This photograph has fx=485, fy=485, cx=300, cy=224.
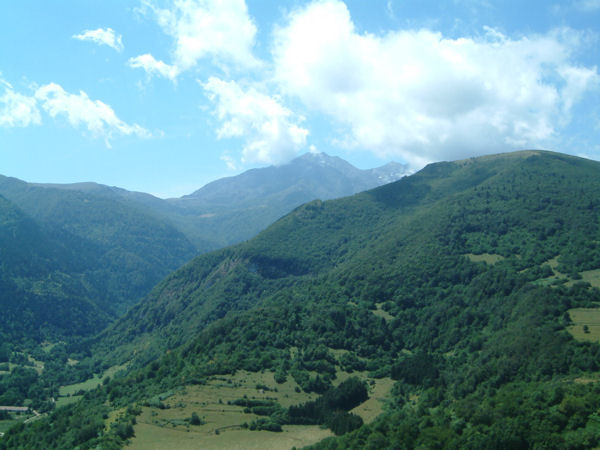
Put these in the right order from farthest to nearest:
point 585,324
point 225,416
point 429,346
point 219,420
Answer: point 429,346 < point 585,324 < point 225,416 < point 219,420

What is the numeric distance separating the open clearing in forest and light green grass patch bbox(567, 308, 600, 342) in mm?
35833

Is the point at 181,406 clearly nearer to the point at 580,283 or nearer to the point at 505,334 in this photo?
the point at 505,334

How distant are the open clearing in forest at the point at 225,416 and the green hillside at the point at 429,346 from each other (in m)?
0.65

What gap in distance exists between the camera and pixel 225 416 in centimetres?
7794

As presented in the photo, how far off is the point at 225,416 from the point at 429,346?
60750 mm

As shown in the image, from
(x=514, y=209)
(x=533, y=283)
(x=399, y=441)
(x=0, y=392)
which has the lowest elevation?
(x=0, y=392)

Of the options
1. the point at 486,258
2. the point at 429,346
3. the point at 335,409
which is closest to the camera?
the point at 335,409

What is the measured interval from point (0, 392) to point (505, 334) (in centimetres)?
14729

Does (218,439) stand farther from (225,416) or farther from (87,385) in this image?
(87,385)

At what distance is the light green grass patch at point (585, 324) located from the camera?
77.9 m

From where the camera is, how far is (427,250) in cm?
16112

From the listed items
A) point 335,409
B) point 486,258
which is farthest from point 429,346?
point 486,258

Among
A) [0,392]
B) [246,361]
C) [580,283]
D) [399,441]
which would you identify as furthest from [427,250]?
[0,392]

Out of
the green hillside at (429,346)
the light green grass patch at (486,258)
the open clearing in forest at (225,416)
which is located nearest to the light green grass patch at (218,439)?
the open clearing in forest at (225,416)
